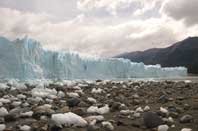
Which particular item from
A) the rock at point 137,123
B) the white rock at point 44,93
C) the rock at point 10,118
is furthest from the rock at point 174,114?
the white rock at point 44,93

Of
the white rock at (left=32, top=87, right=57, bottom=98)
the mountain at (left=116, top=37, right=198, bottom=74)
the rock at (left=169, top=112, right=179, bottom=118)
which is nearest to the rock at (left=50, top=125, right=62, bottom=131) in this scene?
the rock at (left=169, top=112, right=179, bottom=118)

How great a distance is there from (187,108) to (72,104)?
188 centimetres

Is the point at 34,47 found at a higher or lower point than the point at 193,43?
lower

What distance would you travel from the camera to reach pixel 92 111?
494cm

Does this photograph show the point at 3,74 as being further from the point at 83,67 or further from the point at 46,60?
the point at 83,67

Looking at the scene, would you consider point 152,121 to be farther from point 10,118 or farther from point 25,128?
point 10,118

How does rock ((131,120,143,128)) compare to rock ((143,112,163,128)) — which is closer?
rock ((143,112,163,128))

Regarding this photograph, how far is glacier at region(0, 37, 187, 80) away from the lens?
25.2 metres

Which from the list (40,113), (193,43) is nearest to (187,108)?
(40,113)

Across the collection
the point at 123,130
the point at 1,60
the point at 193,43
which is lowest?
the point at 123,130

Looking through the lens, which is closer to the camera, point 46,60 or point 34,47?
point 34,47

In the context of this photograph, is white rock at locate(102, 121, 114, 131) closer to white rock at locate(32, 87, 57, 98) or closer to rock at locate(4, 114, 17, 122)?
rock at locate(4, 114, 17, 122)

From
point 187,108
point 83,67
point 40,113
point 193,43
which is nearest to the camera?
point 40,113

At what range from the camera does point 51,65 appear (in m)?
28.7
